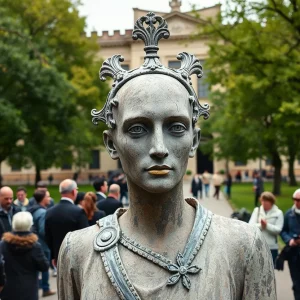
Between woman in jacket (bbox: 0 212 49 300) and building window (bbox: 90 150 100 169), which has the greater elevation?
woman in jacket (bbox: 0 212 49 300)

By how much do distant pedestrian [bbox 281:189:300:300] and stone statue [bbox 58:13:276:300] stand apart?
5.64 m

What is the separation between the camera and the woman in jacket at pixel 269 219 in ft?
26.8

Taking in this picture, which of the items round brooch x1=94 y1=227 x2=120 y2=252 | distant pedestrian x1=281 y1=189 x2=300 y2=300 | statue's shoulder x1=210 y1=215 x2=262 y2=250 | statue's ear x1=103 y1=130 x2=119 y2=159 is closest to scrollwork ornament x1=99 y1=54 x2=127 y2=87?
statue's ear x1=103 y1=130 x2=119 y2=159

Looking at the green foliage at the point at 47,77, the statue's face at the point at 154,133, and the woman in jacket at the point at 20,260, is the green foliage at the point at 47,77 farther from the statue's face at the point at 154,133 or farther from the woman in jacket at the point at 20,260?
the statue's face at the point at 154,133

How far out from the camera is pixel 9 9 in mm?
32281

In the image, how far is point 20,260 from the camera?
642cm

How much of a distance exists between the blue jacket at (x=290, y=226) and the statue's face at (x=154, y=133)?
Result: 19.6 ft

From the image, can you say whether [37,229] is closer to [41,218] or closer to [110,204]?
[41,218]

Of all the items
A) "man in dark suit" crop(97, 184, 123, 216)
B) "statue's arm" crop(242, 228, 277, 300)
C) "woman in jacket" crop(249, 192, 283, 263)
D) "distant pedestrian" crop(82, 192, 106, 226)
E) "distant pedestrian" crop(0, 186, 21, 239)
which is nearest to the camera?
"statue's arm" crop(242, 228, 277, 300)

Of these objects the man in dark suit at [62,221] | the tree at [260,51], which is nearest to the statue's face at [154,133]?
the man in dark suit at [62,221]

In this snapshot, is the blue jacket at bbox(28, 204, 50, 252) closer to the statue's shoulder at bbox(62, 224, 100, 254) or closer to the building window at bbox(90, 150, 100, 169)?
the statue's shoulder at bbox(62, 224, 100, 254)

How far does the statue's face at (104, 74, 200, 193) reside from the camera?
2.07 m

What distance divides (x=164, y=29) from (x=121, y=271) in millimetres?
1048

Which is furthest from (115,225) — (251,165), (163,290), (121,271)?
(251,165)
